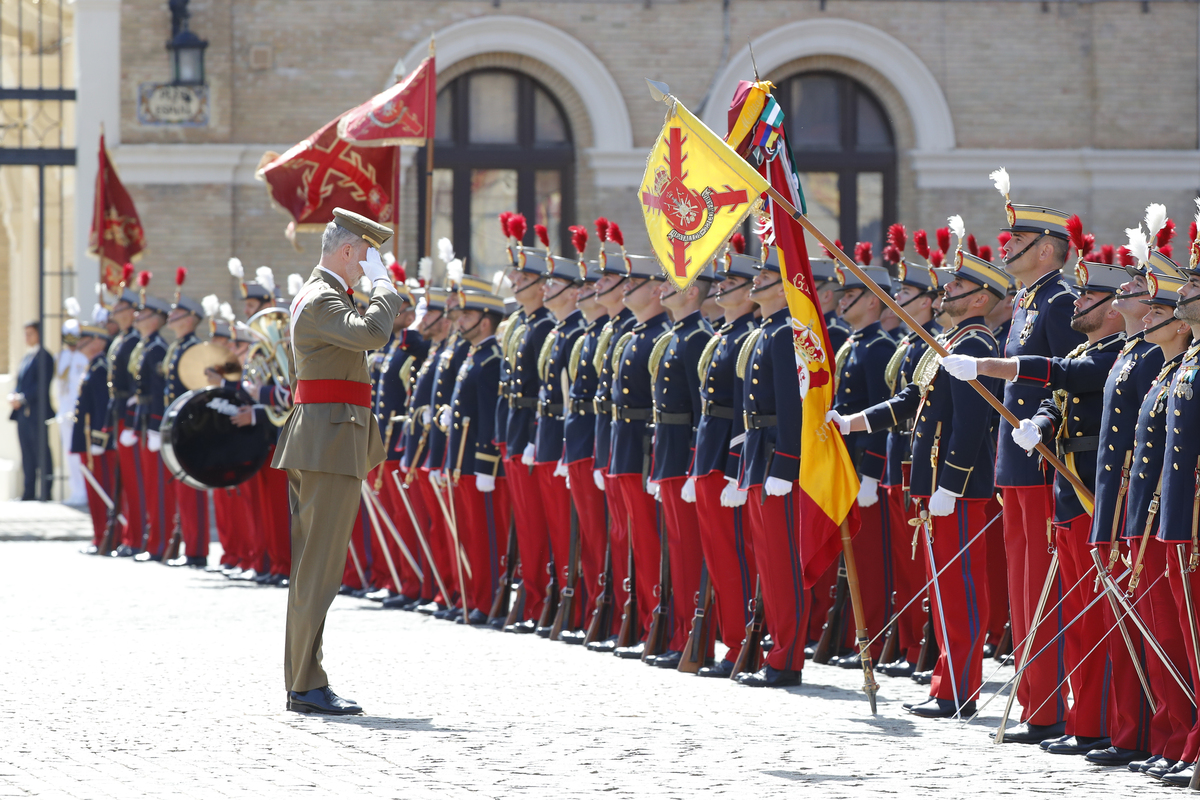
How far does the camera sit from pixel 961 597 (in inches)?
283

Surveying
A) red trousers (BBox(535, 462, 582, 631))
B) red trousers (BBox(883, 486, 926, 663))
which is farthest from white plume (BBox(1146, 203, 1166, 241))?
red trousers (BBox(535, 462, 582, 631))

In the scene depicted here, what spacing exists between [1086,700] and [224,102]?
41.7 ft

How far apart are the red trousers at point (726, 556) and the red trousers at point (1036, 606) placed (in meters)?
1.75

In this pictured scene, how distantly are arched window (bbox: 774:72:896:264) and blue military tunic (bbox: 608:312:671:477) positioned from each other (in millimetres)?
9697

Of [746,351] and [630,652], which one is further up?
[746,351]

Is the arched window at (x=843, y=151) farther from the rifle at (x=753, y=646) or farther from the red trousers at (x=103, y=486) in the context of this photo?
the rifle at (x=753, y=646)

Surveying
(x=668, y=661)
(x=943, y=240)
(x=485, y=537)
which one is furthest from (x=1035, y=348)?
(x=485, y=537)

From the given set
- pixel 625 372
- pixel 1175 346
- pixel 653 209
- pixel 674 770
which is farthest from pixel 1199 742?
pixel 625 372

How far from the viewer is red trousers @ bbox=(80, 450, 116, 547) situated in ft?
47.8

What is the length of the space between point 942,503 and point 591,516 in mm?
2616

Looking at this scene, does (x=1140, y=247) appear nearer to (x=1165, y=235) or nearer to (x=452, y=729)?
(x=1165, y=235)

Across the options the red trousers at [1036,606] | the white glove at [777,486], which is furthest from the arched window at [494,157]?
the red trousers at [1036,606]

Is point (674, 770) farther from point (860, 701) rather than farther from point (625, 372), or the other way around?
point (625, 372)

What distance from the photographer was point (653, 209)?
23.0ft
